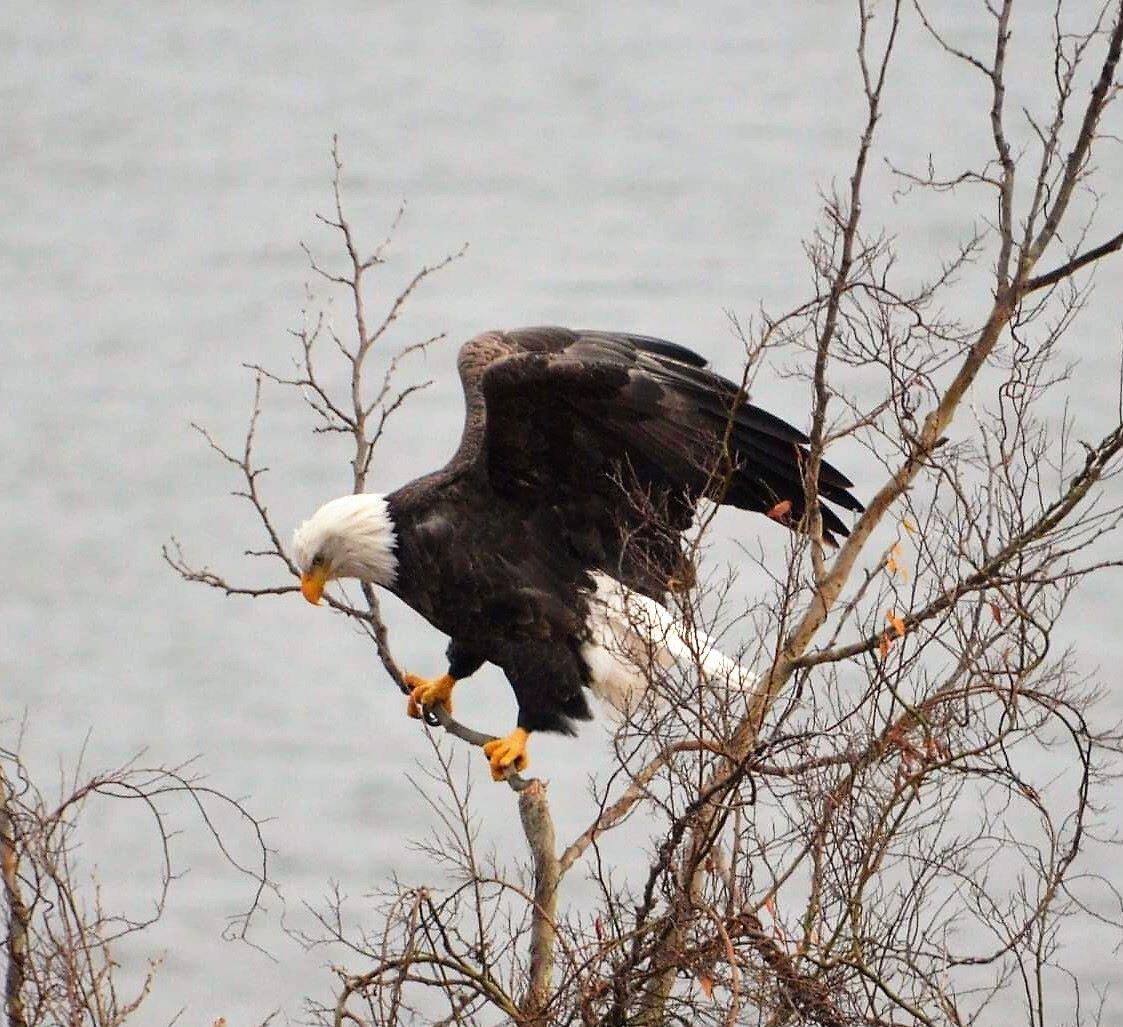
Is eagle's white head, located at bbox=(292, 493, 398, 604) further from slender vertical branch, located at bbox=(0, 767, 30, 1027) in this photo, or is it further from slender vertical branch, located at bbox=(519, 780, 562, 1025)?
slender vertical branch, located at bbox=(0, 767, 30, 1027)

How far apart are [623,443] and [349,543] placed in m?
0.85

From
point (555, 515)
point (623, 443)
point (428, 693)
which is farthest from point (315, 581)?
point (623, 443)

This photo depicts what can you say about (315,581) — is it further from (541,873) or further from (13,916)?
(13,916)

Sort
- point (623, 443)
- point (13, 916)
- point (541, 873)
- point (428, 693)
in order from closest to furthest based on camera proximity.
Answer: point (13, 916), point (541, 873), point (623, 443), point (428, 693)

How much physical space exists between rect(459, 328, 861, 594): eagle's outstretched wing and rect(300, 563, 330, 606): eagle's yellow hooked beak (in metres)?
0.55

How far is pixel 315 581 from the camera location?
540 centimetres

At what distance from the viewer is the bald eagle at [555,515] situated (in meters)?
5.11

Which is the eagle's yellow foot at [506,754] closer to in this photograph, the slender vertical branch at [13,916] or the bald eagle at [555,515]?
the bald eagle at [555,515]

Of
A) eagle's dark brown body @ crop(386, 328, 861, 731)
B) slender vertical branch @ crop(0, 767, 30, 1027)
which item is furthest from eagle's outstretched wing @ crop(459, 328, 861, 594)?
slender vertical branch @ crop(0, 767, 30, 1027)

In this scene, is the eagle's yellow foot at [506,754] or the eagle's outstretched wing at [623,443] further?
the eagle's yellow foot at [506,754]

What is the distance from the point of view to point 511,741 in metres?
5.40

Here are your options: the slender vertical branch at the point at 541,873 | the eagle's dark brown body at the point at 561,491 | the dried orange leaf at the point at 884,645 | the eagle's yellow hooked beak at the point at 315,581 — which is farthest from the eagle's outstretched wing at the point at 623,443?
the dried orange leaf at the point at 884,645

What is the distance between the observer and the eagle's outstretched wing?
4.98m

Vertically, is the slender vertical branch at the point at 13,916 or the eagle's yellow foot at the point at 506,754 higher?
the eagle's yellow foot at the point at 506,754
